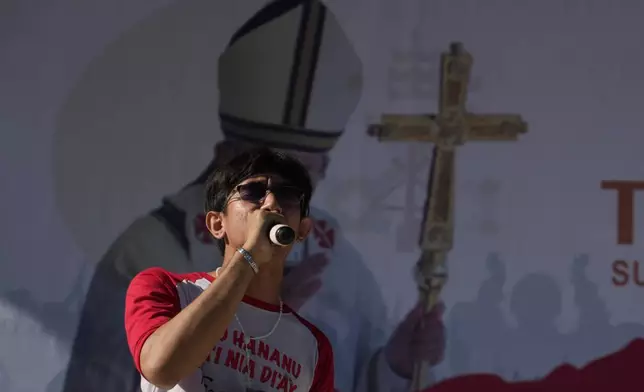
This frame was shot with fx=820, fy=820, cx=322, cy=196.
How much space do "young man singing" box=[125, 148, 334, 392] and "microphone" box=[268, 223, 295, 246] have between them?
0.01 metres

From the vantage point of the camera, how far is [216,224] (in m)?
1.35

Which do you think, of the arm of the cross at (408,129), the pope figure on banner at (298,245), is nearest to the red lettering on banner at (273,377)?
the pope figure on banner at (298,245)

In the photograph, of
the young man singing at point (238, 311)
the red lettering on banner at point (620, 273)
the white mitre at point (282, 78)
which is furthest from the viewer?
the white mitre at point (282, 78)

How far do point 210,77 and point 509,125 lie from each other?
991 millimetres

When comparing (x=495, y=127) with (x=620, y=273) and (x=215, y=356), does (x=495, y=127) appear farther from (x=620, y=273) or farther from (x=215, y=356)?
(x=215, y=356)

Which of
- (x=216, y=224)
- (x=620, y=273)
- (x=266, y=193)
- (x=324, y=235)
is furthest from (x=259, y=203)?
(x=620, y=273)

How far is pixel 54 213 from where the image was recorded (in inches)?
107

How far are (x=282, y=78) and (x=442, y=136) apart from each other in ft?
1.84

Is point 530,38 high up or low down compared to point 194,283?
up

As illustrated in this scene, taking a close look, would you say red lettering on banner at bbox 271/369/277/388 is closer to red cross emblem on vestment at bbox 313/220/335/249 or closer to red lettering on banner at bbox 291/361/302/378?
red lettering on banner at bbox 291/361/302/378

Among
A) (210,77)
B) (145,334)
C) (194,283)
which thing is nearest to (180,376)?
(145,334)

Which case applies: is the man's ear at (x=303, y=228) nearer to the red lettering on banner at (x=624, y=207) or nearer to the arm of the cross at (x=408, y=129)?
the arm of the cross at (x=408, y=129)

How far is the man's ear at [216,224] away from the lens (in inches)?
52.5

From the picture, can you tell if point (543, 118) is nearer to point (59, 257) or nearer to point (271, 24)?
point (271, 24)
